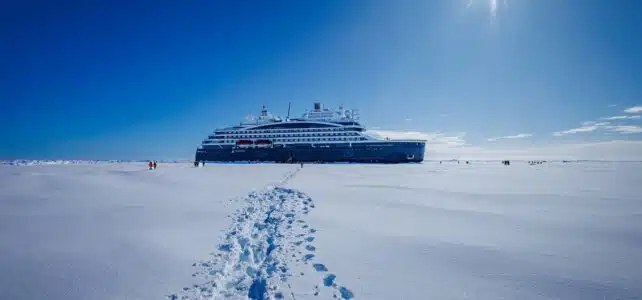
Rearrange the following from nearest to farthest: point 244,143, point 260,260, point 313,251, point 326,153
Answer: point 260,260 → point 313,251 → point 326,153 → point 244,143

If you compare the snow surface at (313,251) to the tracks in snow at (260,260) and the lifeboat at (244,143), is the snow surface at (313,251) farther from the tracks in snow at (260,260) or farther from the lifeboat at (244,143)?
the lifeboat at (244,143)

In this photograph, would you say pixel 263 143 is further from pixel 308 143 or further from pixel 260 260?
pixel 260 260

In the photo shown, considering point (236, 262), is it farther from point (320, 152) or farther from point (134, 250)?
point (320, 152)

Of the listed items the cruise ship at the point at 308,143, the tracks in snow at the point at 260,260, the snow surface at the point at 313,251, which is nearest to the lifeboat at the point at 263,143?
the cruise ship at the point at 308,143

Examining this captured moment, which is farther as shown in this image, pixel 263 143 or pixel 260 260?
pixel 263 143

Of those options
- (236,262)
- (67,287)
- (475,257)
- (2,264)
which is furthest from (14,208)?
(475,257)

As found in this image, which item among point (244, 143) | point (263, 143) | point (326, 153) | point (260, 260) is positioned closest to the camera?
point (260, 260)

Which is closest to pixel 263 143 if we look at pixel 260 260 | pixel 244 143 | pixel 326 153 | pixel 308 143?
pixel 244 143
